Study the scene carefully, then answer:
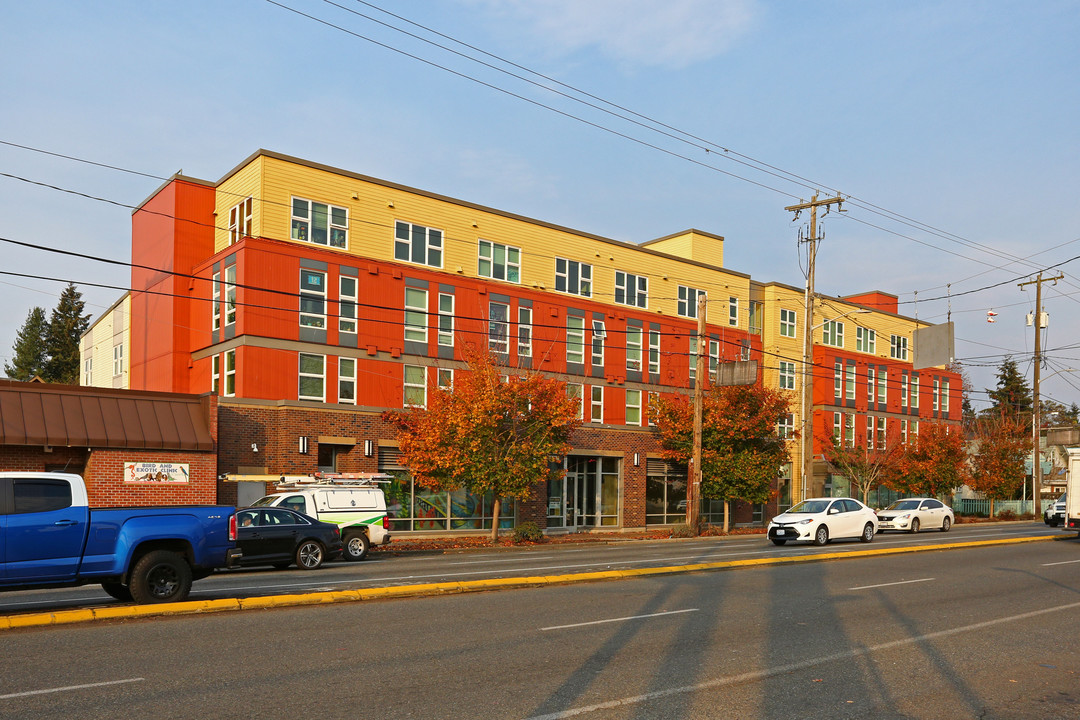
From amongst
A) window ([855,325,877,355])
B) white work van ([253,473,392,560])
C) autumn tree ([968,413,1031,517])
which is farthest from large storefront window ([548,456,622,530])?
autumn tree ([968,413,1031,517])

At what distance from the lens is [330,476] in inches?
1067

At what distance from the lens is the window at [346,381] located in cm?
3356

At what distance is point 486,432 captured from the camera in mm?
31797

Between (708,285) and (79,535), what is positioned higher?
(708,285)

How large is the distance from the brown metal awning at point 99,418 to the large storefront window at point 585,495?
15.8m

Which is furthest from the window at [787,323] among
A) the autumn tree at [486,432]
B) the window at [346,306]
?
the window at [346,306]

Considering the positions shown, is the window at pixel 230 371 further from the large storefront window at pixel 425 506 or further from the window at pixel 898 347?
the window at pixel 898 347

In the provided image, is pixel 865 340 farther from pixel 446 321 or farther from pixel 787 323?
pixel 446 321

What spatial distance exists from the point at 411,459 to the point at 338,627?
1997cm

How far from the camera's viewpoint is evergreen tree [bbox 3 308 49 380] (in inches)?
3359

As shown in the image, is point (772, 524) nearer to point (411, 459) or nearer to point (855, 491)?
point (411, 459)

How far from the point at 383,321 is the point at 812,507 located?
1640cm

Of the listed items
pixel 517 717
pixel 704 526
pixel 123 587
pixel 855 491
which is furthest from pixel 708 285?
pixel 517 717

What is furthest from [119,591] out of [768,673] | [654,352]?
[654,352]
